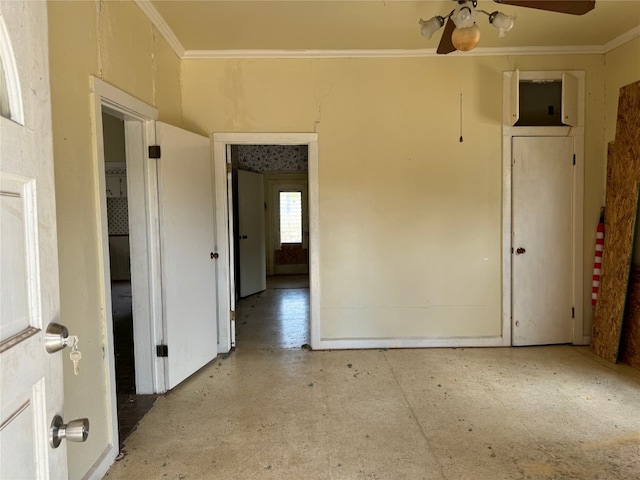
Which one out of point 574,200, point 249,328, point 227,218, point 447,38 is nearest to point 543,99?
point 574,200

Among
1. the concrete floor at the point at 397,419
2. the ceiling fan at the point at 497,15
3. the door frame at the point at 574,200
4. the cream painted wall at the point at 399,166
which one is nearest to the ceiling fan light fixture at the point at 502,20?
the ceiling fan at the point at 497,15

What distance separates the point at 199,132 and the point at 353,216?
5.38 ft

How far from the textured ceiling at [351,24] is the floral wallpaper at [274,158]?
368 centimetres

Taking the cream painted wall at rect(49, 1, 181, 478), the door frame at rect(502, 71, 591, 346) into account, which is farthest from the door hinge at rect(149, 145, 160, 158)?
the door frame at rect(502, 71, 591, 346)

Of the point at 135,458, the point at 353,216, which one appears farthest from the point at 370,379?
the point at 135,458

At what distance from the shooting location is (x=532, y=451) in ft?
7.14

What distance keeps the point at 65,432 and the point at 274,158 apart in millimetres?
6905

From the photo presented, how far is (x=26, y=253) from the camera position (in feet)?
2.65

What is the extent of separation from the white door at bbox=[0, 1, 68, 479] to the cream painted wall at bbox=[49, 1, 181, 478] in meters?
1.01

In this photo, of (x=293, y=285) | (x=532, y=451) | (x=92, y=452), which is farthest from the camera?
(x=293, y=285)

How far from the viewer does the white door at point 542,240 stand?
12.0 ft

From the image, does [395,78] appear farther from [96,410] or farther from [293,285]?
[293,285]

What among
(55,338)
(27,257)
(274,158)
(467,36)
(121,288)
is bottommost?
(121,288)

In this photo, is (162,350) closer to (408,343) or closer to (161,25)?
(408,343)
